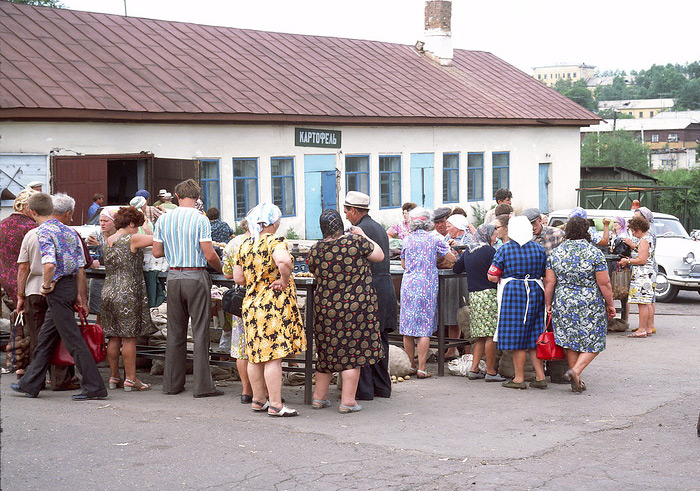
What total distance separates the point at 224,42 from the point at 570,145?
13669mm

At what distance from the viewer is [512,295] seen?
358 inches

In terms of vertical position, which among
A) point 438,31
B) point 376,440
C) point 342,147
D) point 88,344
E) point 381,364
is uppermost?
point 438,31

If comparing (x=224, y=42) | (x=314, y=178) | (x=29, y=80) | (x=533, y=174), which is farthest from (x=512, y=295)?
(x=533, y=174)

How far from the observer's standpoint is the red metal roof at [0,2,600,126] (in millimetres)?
20391

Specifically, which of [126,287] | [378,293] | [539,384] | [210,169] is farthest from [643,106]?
[126,287]

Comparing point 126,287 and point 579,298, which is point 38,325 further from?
point 579,298

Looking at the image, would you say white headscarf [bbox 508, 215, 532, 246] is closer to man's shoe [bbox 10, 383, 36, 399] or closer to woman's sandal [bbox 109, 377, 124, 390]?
woman's sandal [bbox 109, 377, 124, 390]

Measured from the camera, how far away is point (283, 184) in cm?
2552

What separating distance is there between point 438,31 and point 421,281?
2569 cm

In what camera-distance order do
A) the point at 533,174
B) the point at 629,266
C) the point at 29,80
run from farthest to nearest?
the point at 533,174, the point at 29,80, the point at 629,266

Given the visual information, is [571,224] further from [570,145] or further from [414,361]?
[570,145]

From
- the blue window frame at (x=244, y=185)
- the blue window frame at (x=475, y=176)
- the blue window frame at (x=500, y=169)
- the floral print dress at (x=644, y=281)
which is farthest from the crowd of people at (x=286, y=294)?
the blue window frame at (x=500, y=169)

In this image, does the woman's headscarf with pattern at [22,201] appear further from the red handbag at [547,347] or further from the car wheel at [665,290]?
the car wheel at [665,290]

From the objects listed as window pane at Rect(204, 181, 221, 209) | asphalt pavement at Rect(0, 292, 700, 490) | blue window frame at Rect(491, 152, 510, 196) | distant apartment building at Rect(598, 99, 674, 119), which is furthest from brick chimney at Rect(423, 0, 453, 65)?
distant apartment building at Rect(598, 99, 674, 119)
